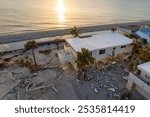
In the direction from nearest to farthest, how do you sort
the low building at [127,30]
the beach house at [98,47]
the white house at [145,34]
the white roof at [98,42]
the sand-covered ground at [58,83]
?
the sand-covered ground at [58,83], the beach house at [98,47], the white roof at [98,42], the white house at [145,34], the low building at [127,30]

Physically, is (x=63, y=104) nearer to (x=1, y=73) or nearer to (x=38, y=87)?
(x=38, y=87)

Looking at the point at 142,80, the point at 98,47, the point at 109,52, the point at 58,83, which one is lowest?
the point at 58,83

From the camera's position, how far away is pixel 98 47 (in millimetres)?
25516

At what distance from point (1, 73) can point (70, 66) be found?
10.4 meters

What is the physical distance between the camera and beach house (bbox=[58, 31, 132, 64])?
25.2 m

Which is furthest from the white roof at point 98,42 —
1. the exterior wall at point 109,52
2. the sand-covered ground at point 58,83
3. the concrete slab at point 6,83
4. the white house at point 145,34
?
the concrete slab at point 6,83

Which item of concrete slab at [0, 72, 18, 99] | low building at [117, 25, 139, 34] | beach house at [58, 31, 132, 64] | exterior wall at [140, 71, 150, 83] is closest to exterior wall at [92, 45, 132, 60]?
beach house at [58, 31, 132, 64]

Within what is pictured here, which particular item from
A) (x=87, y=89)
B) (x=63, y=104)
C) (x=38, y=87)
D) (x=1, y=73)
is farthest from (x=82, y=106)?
(x=1, y=73)

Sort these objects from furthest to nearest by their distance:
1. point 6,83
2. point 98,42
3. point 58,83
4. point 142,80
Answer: point 98,42 → point 58,83 → point 6,83 → point 142,80

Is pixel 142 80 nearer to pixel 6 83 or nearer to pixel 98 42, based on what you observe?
pixel 98 42

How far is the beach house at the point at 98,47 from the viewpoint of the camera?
82.7 ft

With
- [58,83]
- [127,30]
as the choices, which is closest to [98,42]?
[58,83]

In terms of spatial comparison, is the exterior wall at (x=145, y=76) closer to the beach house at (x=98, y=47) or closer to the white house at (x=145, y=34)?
the beach house at (x=98, y=47)

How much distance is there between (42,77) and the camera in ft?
76.5
